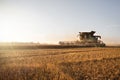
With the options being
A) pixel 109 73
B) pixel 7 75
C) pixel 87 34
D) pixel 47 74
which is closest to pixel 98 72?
pixel 109 73

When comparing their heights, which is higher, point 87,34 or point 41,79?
point 87,34

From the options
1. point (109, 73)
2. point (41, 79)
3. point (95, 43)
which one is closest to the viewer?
point (41, 79)

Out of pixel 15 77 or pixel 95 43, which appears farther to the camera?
pixel 95 43

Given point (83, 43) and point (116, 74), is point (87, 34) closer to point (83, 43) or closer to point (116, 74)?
point (83, 43)

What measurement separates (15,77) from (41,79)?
1669 millimetres

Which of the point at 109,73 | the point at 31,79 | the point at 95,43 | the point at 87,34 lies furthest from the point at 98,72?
the point at 87,34

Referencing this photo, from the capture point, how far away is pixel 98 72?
1522 centimetres

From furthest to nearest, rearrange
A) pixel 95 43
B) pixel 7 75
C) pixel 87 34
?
1. pixel 87 34
2. pixel 95 43
3. pixel 7 75

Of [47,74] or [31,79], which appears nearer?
[31,79]

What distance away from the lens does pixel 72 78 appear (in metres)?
13.7

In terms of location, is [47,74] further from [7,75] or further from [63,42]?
[63,42]

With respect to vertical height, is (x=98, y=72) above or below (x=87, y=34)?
below

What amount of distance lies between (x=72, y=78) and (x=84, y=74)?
124 centimetres

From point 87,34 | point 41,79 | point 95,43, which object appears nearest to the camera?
point 41,79
